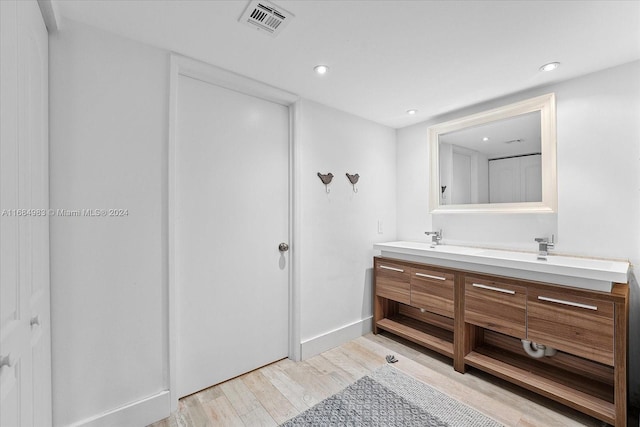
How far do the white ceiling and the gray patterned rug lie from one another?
2187 millimetres

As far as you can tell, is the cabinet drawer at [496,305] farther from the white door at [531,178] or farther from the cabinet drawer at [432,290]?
the white door at [531,178]

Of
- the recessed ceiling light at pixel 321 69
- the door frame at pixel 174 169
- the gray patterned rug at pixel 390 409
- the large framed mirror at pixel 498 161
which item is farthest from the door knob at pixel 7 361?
the large framed mirror at pixel 498 161

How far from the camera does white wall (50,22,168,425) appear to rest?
1.40 m

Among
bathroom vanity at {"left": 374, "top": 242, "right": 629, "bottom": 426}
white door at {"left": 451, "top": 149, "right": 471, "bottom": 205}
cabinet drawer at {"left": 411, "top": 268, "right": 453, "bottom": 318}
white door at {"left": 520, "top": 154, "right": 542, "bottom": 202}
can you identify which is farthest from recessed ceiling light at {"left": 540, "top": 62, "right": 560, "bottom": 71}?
cabinet drawer at {"left": 411, "top": 268, "right": 453, "bottom": 318}

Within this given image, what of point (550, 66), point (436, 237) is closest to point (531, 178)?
point (550, 66)

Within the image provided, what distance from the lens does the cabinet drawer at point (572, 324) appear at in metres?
1.54

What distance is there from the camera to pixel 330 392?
6.36 ft

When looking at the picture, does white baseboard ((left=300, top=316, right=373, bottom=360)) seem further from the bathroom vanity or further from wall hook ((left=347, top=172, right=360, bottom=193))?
wall hook ((left=347, top=172, right=360, bottom=193))

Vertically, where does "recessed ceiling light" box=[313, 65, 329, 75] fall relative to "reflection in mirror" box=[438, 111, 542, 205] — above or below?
above

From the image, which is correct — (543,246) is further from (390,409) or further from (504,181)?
(390,409)

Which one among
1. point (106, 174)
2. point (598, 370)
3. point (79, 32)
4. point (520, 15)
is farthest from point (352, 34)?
point (598, 370)

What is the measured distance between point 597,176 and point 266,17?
7.61 ft

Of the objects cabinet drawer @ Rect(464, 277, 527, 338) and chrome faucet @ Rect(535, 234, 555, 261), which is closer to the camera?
cabinet drawer @ Rect(464, 277, 527, 338)

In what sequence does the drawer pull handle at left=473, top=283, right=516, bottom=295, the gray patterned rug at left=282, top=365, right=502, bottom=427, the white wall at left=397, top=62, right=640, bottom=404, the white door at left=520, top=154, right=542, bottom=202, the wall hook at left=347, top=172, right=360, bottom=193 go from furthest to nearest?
1. the wall hook at left=347, top=172, right=360, bottom=193
2. the white door at left=520, top=154, right=542, bottom=202
3. the drawer pull handle at left=473, top=283, right=516, bottom=295
4. the white wall at left=397, top=62, right=640, bottom=404
5. the gray patterned rug at left=282, top=365, right=502, bottom=427
